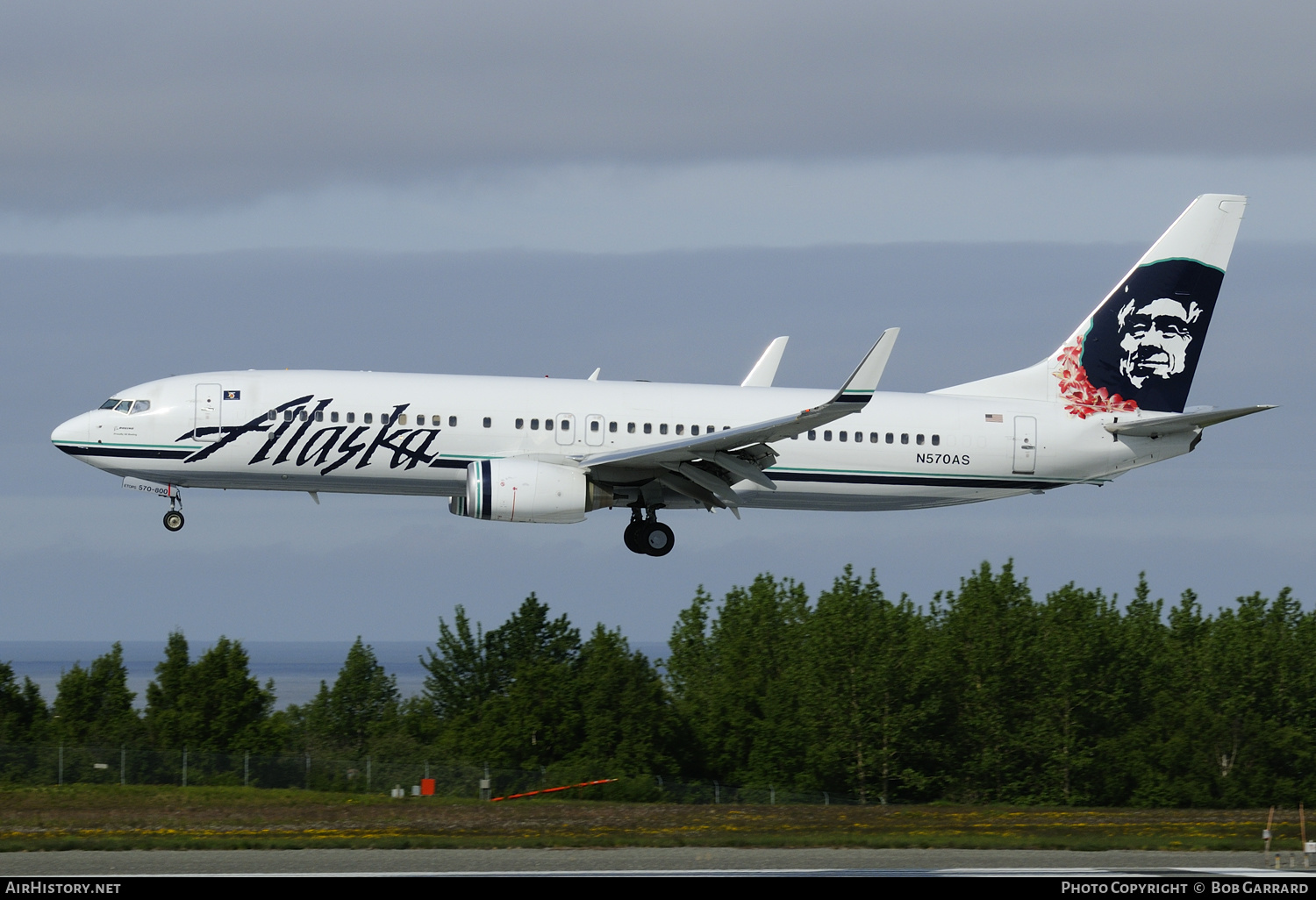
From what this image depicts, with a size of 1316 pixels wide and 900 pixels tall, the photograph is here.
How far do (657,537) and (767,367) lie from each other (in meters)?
7.33

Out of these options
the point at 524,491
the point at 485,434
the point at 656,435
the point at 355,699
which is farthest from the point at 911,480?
the point at 355,699

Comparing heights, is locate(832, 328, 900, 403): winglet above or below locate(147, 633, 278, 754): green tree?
above

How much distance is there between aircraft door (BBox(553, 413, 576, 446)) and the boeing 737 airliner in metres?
0.04

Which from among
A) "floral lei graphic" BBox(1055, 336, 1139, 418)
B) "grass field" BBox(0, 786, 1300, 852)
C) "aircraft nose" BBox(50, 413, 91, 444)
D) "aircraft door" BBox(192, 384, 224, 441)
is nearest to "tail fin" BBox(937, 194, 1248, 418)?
"floral lei graphic" BBox(1055, 336, 1139, 418)

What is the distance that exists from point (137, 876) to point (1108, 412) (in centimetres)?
2943

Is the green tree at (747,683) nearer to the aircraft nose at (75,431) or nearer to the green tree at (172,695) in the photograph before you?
the green tree at (172,695)

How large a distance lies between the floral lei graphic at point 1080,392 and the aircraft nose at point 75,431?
26.3m

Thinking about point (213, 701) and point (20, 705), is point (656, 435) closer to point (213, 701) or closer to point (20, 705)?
point (213, 701)

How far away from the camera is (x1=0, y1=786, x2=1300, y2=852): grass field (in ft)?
92.4

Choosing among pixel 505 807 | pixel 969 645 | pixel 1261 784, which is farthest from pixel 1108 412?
pixel 969 645

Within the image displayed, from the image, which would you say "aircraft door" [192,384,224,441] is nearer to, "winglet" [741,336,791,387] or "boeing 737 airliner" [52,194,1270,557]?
"boeing 737 airliner" [52,194,1270,557]

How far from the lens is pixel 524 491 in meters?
35.3

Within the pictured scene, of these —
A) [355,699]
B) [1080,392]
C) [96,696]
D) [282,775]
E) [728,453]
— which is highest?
[1080,392]

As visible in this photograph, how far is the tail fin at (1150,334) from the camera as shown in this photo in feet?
137
